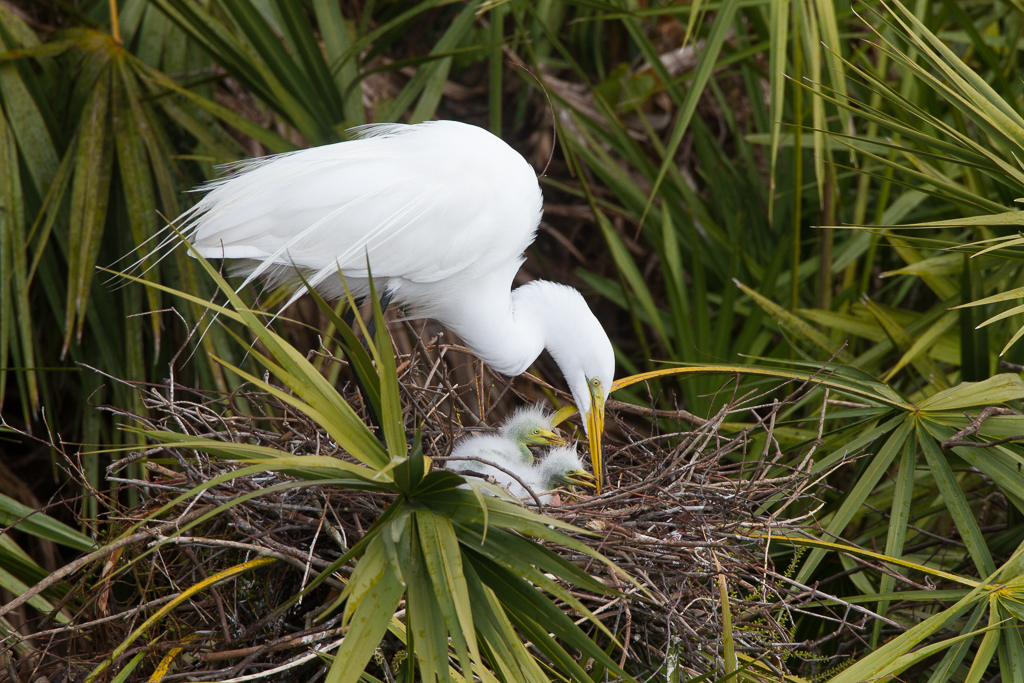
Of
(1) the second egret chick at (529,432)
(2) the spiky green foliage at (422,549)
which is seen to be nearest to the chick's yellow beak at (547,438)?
(1) the second egret chick at (529,432)

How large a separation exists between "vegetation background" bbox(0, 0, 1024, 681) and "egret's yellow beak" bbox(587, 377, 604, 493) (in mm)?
116

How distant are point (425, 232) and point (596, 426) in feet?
1.86

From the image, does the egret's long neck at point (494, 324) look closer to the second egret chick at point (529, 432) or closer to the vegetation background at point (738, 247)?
the second egret chick at point (529, 432)

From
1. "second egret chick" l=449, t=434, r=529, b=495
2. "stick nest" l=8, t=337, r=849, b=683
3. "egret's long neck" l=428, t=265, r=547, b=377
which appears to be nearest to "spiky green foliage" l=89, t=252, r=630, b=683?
"stick nest" l=8, t=337, r=849, b=683

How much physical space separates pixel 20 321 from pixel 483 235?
3.56 feet

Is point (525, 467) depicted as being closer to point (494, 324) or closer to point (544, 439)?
point (544, 439)

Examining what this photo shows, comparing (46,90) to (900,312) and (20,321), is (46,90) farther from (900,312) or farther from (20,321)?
(900,312)

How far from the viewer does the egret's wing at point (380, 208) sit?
1718mm

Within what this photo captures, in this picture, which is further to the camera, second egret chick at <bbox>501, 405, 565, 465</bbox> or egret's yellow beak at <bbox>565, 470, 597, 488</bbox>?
second egret chick at <bbox>501, 405, 565, 465</bbox>

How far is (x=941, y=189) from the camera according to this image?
1.52m

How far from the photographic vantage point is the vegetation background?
1415mm

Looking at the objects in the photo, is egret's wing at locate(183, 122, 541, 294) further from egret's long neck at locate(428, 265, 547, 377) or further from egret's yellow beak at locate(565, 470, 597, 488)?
egret's yellow beak at locate(565, 470, 597, 488)

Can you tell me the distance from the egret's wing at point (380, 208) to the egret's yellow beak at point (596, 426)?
1.26 feet

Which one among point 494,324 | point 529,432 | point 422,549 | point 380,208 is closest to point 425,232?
point 380,208
